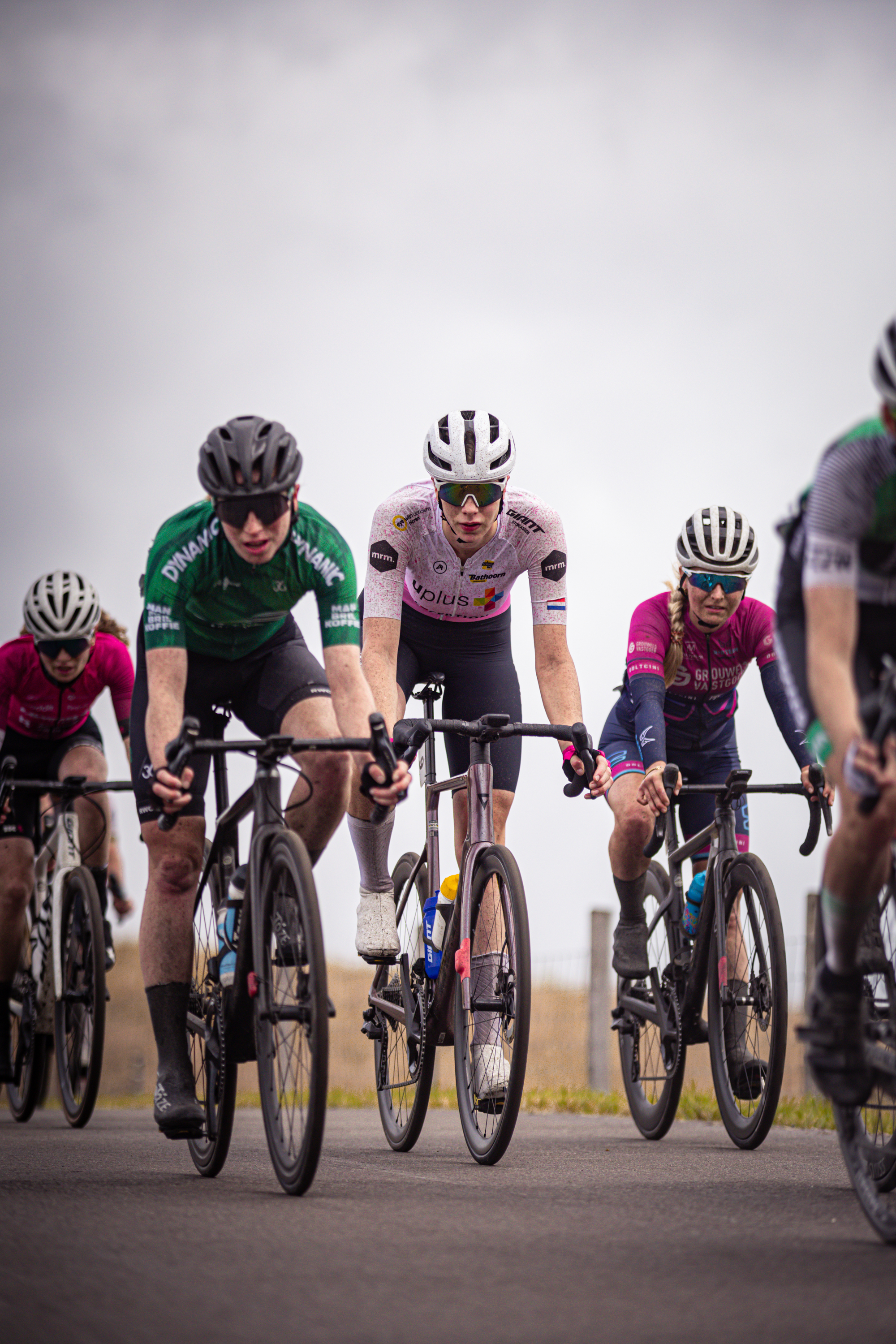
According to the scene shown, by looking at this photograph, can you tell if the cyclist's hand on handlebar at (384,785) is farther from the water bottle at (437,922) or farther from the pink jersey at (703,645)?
the pink jersey at (703,645)

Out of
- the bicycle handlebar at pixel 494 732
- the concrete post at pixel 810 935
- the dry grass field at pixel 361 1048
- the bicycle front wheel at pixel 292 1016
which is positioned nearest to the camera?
the bicycle front wheel at pixel 292 1016

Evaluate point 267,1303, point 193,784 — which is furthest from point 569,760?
point 267,1303

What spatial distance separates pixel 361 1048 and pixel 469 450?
14.9 meters

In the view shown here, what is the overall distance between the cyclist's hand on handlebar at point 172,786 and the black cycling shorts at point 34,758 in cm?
401

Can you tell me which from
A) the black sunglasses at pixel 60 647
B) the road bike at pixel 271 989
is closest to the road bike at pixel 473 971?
the road bike at pixel 271 989

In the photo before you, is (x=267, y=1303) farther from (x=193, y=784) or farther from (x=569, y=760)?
(x=569, y=760)

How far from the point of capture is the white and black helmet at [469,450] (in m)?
6.26

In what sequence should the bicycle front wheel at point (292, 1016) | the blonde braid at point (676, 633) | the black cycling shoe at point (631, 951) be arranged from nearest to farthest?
the bicycle front wheel at point (292, 1016)
the blonde braid at point (676, 633)
the black cycling shoe at point (631, 951)

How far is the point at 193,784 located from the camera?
18.2 feet

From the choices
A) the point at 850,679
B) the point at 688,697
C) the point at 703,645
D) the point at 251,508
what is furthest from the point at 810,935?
the point at 850,679

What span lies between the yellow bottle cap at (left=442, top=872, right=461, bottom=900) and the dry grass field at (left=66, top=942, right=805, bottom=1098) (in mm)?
2010

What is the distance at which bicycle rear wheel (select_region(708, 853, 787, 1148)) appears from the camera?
588 centimetres

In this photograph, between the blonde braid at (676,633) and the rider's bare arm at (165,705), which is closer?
the rider's bare arm at (165,705)

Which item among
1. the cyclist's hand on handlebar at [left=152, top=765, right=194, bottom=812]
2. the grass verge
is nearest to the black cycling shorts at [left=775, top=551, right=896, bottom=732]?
the cyclist's hand on handlebar at [left=152, top=765, right=194, bottom=812]
